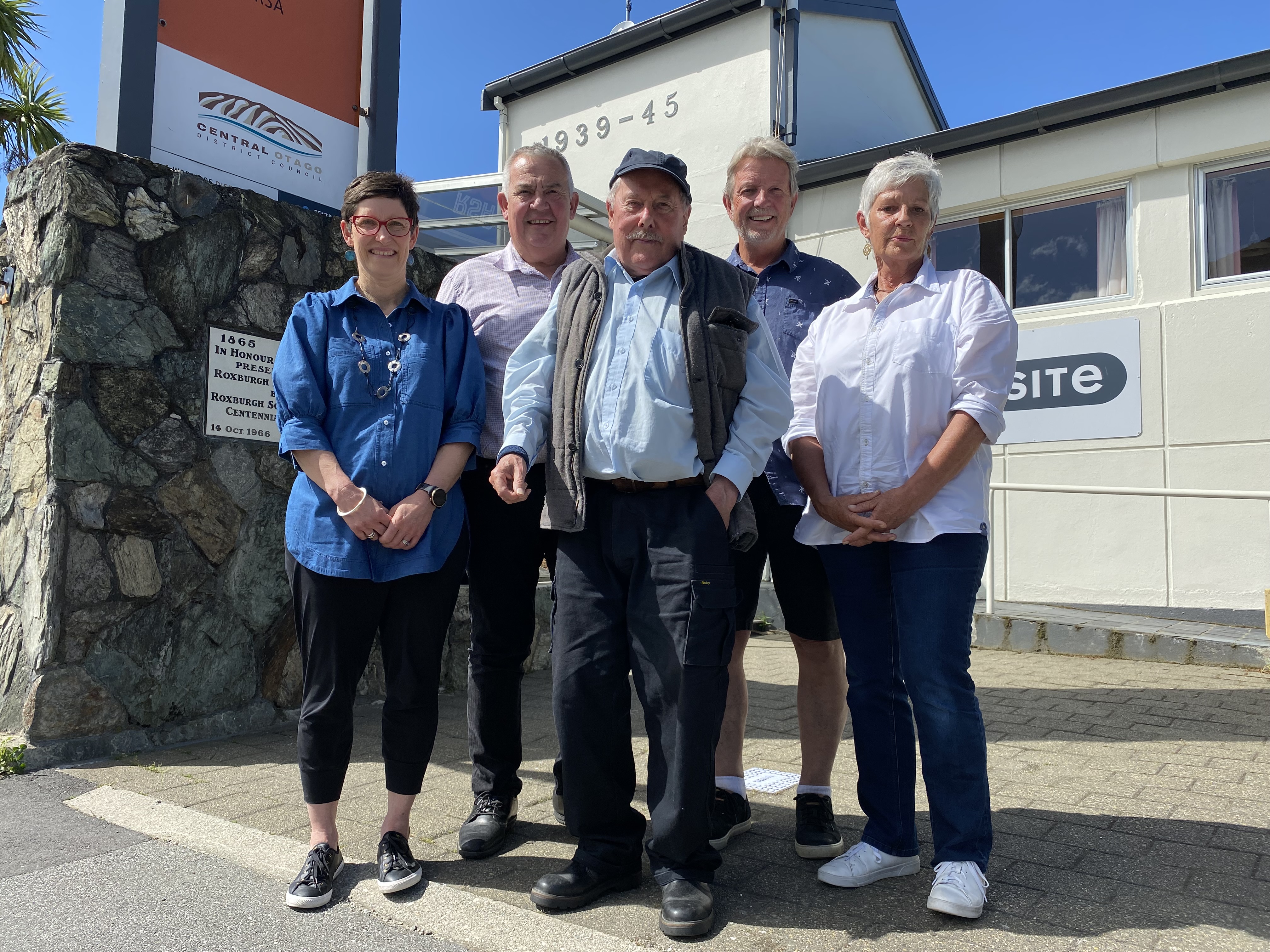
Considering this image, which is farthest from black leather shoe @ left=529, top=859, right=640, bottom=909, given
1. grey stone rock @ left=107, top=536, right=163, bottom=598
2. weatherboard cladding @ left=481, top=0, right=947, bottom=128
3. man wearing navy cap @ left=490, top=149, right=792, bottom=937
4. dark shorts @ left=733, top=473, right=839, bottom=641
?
weatherboard cladding @ left=481, top=0, right=947, bottom=128

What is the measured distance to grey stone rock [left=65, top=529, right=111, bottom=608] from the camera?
372 cm

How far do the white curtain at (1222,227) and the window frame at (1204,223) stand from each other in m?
0.02

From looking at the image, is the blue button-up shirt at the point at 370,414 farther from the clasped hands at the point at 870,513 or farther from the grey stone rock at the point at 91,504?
the grey stone rock at the point at 91,504

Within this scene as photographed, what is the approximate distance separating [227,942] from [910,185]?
272 centimetres

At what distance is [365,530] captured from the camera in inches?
101

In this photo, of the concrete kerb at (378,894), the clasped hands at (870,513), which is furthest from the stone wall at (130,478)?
the clasped hands at (870,513)

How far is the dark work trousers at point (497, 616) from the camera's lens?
3.00m

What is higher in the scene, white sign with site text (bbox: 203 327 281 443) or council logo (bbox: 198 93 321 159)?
council logo (bbox: 198 93 321 159)

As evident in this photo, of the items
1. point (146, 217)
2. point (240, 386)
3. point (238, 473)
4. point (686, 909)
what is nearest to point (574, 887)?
point (686, 909)

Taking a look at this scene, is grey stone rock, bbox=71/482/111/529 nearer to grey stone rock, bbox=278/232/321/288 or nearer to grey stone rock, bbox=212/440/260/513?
grey stone rock, bbox=212/440/260/513

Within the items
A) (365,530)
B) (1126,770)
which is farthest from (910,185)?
(1126,770)

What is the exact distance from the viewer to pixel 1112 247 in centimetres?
884

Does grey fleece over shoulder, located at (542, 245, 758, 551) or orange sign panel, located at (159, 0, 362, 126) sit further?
orange sign panel, located at (159, 0, 362, 126)

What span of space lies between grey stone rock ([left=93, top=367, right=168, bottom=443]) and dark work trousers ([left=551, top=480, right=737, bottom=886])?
2380 millimetres
